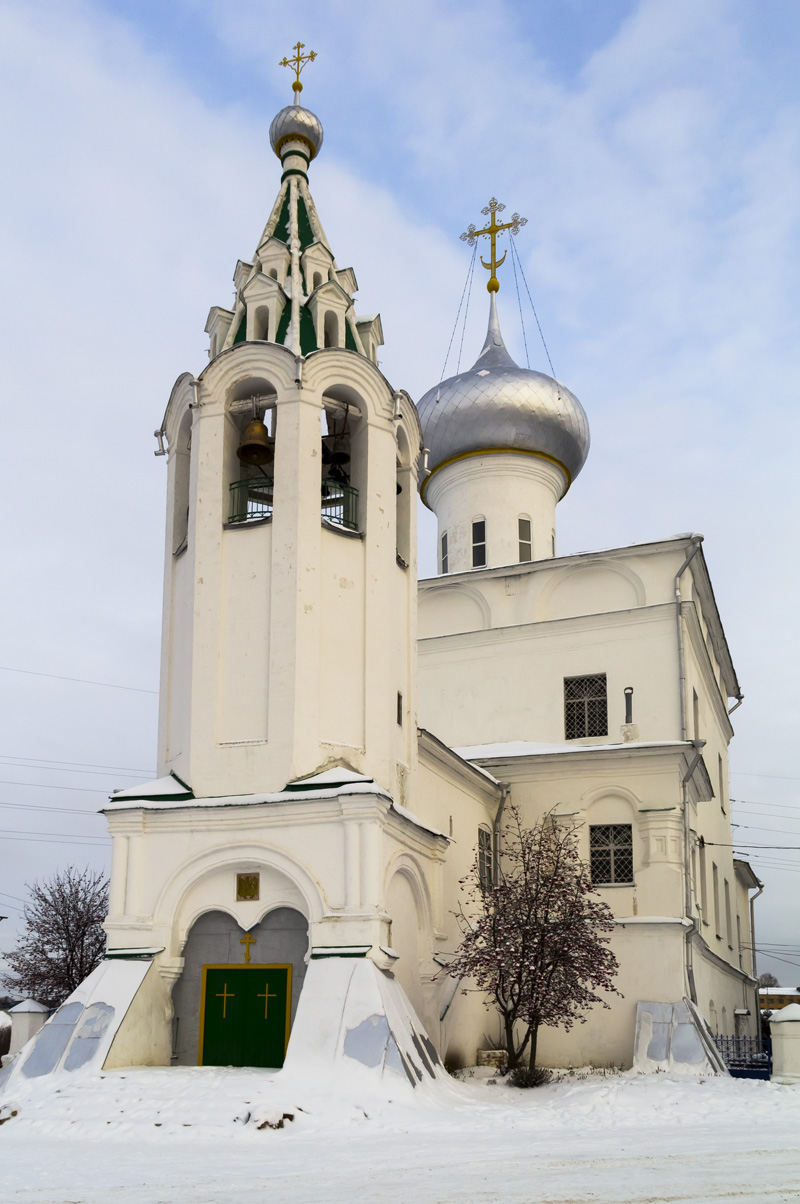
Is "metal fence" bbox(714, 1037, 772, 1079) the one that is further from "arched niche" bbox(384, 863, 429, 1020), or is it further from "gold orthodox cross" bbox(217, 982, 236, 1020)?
"gold orthodox cross" bbox(217, 982, 236, 1020)

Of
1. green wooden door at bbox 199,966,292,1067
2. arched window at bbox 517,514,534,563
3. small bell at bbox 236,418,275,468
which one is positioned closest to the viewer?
green wooden door at bbox 199,966,292,1067

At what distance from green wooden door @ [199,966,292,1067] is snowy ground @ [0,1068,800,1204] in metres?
0.90

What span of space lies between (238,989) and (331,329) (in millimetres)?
8346

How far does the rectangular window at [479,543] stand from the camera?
74.9 ft

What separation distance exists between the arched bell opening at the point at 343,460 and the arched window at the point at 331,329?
0.81 meters

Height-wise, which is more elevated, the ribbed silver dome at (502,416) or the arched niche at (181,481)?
the ribbed silver dome at (502,416)

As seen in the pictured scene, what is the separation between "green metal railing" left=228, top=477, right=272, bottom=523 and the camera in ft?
48.3

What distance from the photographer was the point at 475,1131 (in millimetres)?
10000

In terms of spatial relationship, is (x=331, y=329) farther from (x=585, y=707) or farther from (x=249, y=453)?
(x=585, y=707)

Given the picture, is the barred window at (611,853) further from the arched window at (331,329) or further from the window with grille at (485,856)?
the arched window at (331,329)

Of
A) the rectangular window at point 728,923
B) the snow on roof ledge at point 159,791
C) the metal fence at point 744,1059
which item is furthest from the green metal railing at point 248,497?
the rectangular window at point 728,923

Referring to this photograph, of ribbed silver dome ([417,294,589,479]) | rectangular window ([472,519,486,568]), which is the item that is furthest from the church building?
ribbed silver dome ([417,294,589,479])

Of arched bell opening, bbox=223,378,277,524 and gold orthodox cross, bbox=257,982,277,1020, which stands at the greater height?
arched bell opening, bbox=223,378,277,524

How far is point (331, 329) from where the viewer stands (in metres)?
15.7
